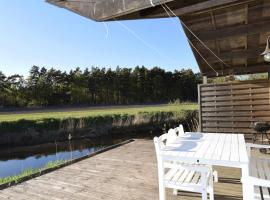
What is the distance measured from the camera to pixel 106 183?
12.1ft

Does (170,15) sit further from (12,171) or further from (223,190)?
(12,171)

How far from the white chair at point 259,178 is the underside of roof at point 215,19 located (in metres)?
1.56

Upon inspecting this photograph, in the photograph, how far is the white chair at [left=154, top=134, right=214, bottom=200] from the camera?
2510mm

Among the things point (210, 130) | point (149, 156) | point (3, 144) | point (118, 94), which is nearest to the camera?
point (149, 156)

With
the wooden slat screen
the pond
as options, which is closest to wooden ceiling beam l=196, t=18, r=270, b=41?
the wooden slat screen

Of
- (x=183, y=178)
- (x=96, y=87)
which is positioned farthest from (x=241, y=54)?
(x=96, y=87)

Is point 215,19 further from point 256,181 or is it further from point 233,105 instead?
point 233,105

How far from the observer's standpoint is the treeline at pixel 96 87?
32.7m

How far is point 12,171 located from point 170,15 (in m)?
8.27

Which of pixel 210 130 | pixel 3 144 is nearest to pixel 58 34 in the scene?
pixel 3 144

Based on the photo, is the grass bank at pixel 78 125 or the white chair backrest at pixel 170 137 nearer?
the white chair backrest at pixel 170 137

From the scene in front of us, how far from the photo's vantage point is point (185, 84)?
42.5 meters

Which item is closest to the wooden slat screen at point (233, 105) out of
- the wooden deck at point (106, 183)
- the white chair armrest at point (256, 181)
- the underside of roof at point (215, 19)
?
the underside of roof at point (215, 19)

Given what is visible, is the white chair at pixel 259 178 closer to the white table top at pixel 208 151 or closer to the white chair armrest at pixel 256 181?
the white chair armrest at pixel 256 181
